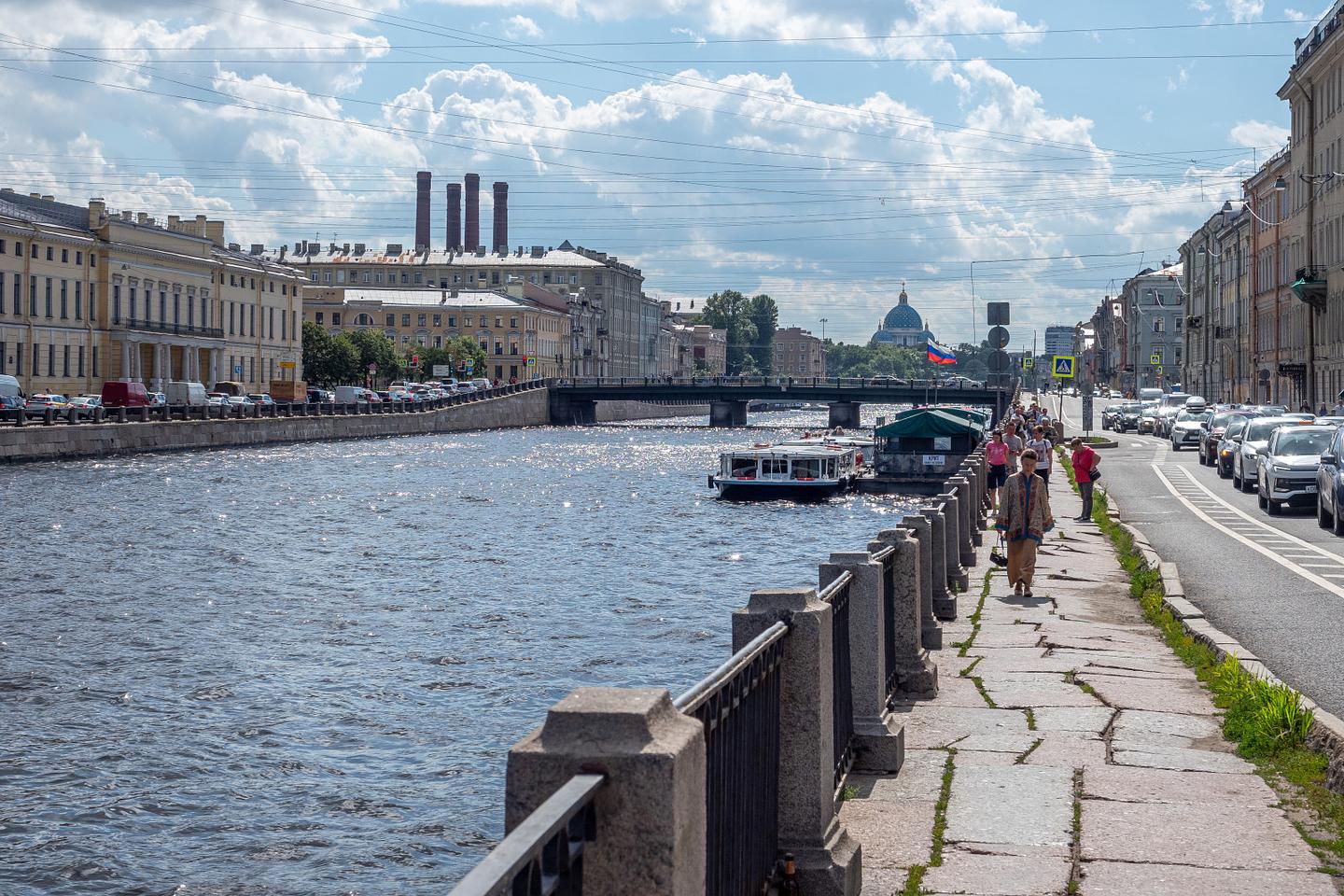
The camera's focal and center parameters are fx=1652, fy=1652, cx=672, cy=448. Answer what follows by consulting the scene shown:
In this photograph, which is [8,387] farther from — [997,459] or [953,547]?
[953,547]

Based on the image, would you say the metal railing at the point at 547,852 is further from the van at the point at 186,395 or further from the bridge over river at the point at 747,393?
the bridge over river at the point at 747,393

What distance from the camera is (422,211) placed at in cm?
19300

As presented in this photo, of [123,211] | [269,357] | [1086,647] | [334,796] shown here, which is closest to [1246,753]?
[1086,647]

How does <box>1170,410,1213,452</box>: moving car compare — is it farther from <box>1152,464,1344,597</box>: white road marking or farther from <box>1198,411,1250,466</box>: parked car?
<box>1152,464,1344,597</box>: white road marking

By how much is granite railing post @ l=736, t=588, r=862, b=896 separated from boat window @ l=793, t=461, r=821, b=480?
184 ft

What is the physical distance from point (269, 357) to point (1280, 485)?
106 m

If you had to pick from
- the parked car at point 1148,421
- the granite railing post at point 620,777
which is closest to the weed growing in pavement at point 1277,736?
the granite railing post at point 620,777

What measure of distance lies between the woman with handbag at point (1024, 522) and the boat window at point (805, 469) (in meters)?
44.6

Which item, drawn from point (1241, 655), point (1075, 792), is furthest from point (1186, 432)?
point (1075, 792)

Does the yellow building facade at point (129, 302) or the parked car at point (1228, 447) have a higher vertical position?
the yellow building facade at point (129, 302)

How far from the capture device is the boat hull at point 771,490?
6147cm

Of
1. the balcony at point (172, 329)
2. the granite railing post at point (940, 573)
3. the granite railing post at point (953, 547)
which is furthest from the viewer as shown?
the balcony at point (172, 329)

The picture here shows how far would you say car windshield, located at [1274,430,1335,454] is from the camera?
34241mm

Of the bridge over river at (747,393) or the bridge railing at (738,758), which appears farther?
the bridge over river at (747,393)
